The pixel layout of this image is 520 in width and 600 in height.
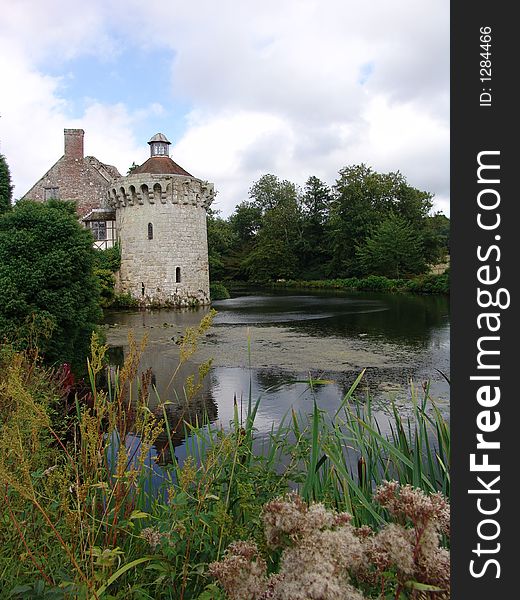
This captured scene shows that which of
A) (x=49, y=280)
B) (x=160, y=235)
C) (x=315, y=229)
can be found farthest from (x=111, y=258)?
(x=315, y=229)

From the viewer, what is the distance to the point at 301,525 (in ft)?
3.36

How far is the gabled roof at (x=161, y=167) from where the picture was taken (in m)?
23.9

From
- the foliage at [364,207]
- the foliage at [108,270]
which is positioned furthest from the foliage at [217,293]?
the foliage at [364,207]

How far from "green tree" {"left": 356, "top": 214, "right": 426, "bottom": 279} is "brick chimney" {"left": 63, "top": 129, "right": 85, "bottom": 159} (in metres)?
21.3

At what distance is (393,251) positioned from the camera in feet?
125

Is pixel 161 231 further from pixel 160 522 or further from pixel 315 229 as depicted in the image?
pixel 315 229

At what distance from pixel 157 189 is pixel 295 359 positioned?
15.2 metres

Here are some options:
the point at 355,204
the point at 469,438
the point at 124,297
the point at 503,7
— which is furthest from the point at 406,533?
the point at 355,204

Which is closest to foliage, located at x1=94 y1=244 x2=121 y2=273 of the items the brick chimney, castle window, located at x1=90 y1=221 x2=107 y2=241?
castle window, located at x1=90 y1=221 x2=107 y2=241

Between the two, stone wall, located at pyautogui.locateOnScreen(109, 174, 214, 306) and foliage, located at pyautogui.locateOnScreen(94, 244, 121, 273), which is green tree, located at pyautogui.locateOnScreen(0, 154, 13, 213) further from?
foliage, located at pyautogui.locateOnScreen(94, 244, 121, 273)

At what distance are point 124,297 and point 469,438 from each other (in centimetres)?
2386

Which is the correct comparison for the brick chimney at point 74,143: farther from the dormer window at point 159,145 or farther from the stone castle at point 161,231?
the dormer window at point 159,145

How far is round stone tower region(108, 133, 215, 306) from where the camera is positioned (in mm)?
23547

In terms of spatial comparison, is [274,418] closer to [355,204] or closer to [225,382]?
[225,382]
